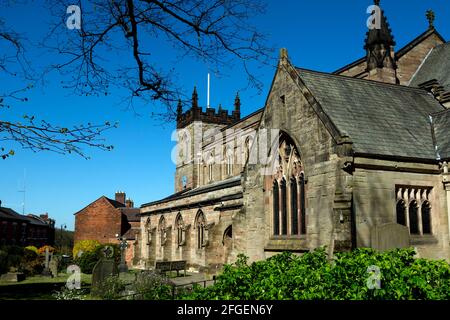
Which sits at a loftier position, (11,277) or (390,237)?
(390,237)

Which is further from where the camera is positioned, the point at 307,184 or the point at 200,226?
the point at 200,226

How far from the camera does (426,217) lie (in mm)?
14469

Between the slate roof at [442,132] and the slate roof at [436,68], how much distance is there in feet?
17.4

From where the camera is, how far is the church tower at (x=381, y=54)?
2430cm

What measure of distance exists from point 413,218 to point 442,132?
370 centimetres

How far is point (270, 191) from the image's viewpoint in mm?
17500

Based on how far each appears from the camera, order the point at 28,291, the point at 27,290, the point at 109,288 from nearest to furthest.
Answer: the point at 109,288 < the point at 28,291 < the point at 27,290

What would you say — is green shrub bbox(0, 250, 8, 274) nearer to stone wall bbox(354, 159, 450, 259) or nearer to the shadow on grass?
the shadow on grass

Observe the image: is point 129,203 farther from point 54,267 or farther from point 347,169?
point 347,169

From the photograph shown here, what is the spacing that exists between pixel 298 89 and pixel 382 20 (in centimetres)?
1291

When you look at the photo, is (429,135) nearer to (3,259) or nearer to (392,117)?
(392,117)

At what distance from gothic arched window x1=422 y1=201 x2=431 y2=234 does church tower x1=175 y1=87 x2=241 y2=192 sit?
37.3 m

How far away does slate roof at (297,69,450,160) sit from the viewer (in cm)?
1416

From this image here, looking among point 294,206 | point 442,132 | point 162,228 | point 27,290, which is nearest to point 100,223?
point 162,228
